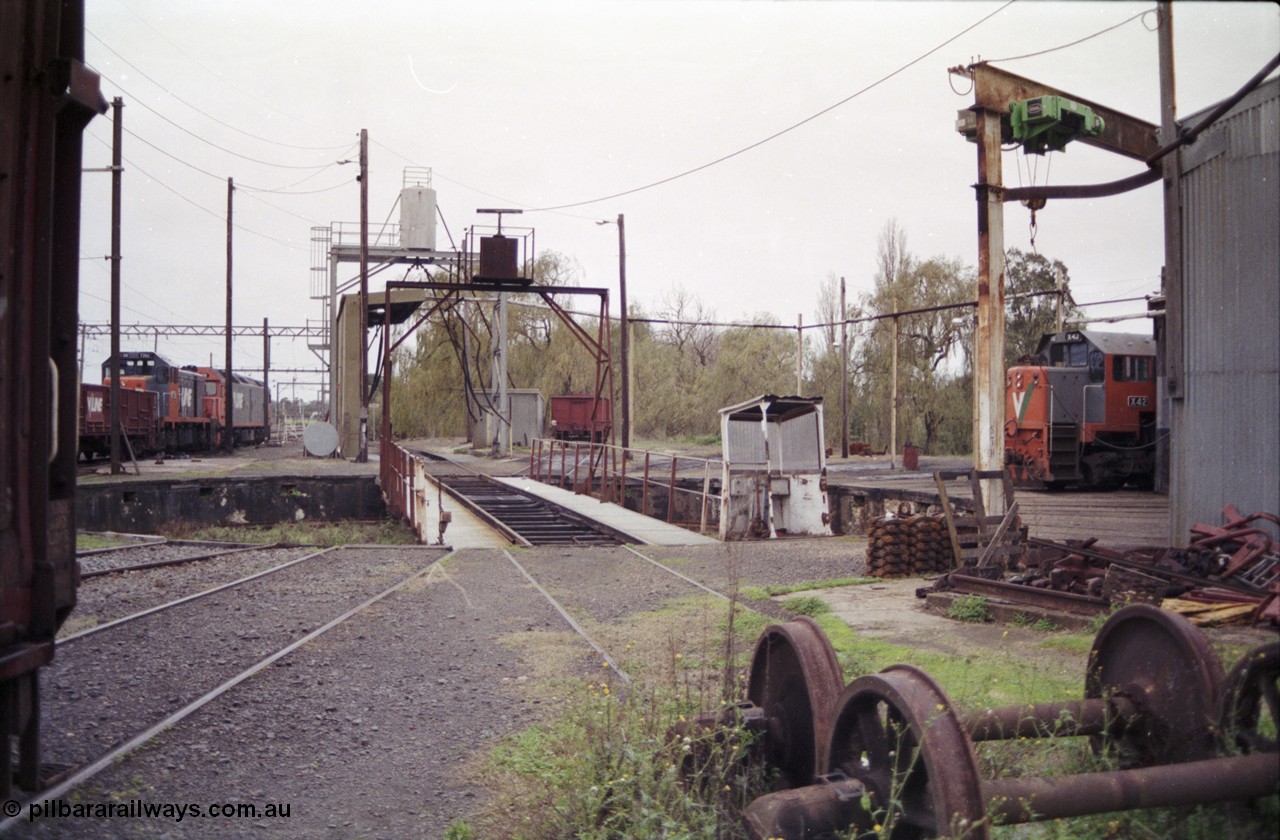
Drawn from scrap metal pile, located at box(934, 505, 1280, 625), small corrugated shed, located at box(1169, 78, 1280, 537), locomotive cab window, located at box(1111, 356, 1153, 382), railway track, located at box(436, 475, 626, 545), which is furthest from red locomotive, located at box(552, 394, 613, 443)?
small corrugated shed, located at box(1169, 78, 1280, 537)

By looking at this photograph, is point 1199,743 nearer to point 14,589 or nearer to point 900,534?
point 14,589

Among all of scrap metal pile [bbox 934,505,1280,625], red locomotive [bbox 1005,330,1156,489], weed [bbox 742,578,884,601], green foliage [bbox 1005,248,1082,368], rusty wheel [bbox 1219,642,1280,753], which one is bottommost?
weed [bbox 742,578,884,601]

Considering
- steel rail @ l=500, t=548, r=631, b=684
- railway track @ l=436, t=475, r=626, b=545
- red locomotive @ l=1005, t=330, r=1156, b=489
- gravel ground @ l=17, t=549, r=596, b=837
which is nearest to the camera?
gravel ground @ l=17, t=549, r=596, b=837

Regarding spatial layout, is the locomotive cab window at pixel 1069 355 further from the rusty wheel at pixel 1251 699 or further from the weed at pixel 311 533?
the rusty wheel at pixel 1251 699

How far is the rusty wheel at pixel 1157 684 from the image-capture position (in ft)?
11.2

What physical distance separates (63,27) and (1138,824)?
506 cm

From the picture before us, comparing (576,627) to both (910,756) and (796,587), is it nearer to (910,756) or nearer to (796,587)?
(796,587)

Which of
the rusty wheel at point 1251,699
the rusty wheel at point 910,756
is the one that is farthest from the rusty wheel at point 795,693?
the rusty wheel at point 1251,699

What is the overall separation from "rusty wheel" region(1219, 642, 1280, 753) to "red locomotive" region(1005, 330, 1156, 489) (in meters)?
21.3

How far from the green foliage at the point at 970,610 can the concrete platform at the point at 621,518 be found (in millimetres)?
6900

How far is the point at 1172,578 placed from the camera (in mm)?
7895

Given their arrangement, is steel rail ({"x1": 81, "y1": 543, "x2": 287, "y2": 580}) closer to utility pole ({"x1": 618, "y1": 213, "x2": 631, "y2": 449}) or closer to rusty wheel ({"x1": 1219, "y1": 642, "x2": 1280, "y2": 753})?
rusty wheel ({"x1": 1219, "y1": 642, "x2": 1280, "y2": 753})

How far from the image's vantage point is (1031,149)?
10914 mm

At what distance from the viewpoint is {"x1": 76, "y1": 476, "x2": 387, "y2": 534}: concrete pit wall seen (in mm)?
21172
